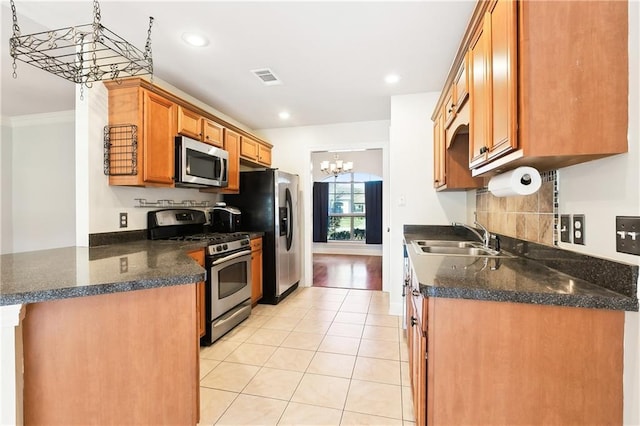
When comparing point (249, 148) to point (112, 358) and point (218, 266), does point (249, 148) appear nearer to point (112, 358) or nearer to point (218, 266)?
point (218, 266)

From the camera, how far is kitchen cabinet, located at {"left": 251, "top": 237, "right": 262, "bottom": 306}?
3.33m

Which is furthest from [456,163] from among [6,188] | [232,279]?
[6,188]

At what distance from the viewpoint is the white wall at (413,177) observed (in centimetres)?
314

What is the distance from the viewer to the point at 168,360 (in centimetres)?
124

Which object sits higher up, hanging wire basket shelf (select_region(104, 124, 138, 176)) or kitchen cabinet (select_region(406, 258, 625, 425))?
hanging wire basket shelf (select_region(104, 124, 138, 176))

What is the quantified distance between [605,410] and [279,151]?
417cm

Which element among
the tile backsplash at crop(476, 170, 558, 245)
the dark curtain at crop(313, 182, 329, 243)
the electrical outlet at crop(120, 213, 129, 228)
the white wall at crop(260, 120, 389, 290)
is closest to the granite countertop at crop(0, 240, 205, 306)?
the electrical outlet at crop(120, 213, 129, 228)

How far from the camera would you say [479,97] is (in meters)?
1.43

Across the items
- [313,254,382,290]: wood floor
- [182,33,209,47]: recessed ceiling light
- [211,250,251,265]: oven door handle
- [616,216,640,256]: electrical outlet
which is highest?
[182,33,209,47]: recessed ceiling light

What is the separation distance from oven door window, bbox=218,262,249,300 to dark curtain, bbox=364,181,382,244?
4692 millimetres

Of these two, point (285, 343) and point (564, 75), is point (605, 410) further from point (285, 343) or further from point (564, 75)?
point (285, 343)

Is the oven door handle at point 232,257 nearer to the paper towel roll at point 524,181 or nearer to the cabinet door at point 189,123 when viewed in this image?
the cabinet door at point 189,123

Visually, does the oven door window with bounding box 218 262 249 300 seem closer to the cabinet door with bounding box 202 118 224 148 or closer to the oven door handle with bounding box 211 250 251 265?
the oven door handle with bounding box 211 250 251 265

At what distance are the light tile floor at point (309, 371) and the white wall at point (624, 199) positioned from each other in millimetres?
1070
